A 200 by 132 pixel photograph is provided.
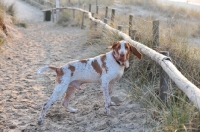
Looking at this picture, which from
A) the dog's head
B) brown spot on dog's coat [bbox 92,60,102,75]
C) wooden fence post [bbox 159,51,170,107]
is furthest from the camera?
brown spot on dog's coat [bbox 92,60,102,75]

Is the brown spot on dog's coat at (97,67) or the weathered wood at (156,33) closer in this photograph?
the brown spot on dog's coat at (97,67)

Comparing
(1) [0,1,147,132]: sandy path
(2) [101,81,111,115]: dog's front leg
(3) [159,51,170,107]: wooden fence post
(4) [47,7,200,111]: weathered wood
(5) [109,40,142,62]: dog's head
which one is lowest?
(1) [0,1,147,132]: sandy path

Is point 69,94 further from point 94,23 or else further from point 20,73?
point 94,23

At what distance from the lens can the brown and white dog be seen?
485 centimetres

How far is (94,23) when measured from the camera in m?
11.8

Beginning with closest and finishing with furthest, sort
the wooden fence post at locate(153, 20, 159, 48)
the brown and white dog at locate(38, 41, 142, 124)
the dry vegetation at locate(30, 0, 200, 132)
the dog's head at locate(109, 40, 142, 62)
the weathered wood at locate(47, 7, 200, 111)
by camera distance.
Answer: the weathered wood at locate(47, 7, 200, 111)
the dry vegetation at locate(30, 0, 200, 132)
the dog's head at locate(109, 40, 142, 62)
the brown and white dog at locate(38, 41, 142, 124)
the wooden fence post at locate(153, 20, 159, 48)

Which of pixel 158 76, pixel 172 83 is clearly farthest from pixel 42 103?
pixel 172 83

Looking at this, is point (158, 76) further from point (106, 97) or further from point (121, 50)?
point (121, 50)

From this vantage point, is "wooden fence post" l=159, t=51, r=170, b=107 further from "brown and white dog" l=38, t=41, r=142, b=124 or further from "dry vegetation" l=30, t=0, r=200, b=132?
"brown and white dog" l=38, t=41, r=142, b=124

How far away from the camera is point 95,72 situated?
499 centimetres

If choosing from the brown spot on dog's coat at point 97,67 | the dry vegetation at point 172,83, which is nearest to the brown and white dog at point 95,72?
the brown spot on dog's coat at point 97,67

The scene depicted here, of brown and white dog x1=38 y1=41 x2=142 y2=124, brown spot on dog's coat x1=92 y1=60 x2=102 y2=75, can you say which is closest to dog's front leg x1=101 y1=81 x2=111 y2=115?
brown and white dog x1=38 y1=41 x2=142 y2=124

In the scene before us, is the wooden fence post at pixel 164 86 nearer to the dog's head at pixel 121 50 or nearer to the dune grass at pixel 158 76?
the dune grass at pixel 158 76

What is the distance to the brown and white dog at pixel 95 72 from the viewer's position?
4.85 m
